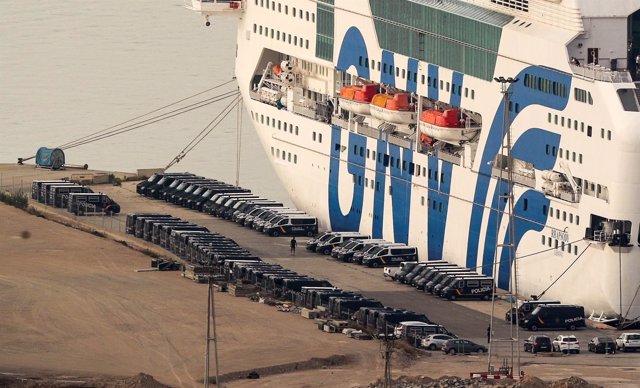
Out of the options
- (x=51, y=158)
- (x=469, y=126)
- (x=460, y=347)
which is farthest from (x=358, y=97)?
(x=460, y=347)

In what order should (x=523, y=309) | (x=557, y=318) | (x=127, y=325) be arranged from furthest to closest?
1. (x=523, y=309)
2. (x=557, y=318)
3. (x=127, y=325)

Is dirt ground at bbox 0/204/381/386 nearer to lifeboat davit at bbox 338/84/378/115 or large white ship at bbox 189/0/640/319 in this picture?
large white ship at bbox 189/0/640/319

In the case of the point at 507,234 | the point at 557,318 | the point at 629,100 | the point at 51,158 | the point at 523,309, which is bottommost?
the point at 557,318

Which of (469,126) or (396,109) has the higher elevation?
(396,109)

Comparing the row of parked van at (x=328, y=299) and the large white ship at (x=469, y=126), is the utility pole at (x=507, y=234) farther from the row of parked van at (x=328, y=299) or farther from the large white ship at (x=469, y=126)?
the row of parked van at (x=328, y=299)

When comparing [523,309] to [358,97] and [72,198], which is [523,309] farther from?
[72,198]

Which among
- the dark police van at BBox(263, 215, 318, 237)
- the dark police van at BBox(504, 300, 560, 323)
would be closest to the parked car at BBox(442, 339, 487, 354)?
the dark police van at BBox(504, 300, 560, 323)
